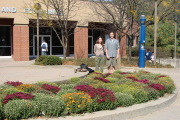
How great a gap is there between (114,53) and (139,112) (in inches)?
239

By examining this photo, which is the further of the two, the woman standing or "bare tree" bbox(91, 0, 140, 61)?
"bare tree" bbox(91, 0, 140, 61)

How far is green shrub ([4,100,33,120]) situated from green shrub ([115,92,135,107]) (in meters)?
2.13

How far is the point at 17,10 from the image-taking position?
24719mm

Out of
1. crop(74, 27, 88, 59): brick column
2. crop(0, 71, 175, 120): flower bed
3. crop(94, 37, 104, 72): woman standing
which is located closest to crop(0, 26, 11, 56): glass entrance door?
crop(74, 27, 88, 59): brick column

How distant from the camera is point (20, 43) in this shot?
24969 mm

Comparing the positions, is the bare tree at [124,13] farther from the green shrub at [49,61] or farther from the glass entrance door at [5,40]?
the glass entrance door at [5,40]

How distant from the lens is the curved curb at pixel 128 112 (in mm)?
5645

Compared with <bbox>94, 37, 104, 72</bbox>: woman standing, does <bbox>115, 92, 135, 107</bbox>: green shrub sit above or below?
below

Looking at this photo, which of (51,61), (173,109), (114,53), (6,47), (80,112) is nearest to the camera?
(80,112)

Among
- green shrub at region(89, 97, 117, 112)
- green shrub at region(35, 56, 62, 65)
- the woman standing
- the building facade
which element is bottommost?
green shrub at region(89, 97, 117, 112)

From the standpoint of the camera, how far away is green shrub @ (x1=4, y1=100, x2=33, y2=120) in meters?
5.21

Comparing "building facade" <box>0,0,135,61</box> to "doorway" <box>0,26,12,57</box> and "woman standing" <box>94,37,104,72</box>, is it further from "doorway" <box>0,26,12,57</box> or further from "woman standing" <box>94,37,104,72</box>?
"woman standing" <box>94,37,104,72</box>

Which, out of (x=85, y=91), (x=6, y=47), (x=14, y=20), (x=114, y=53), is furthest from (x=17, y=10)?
(x=85, y=91)

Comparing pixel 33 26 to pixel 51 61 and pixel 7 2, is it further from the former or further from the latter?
pixel 51 61
